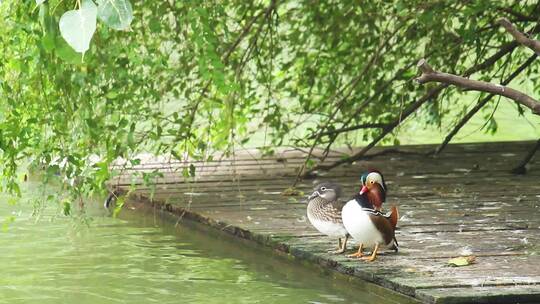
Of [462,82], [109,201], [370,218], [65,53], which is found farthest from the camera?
[109,201]

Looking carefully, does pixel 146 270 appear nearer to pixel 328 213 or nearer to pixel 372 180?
pixel 328 213

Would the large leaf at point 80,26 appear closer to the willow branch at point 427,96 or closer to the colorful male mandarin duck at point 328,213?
the colorful male mandarin duck at point 328,213

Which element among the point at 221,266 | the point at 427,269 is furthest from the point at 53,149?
the point at 427,269

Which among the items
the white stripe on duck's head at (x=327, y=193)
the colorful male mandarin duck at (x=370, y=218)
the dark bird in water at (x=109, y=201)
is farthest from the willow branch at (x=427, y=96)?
the colorful male mandarin duck at (x=370, y=218)

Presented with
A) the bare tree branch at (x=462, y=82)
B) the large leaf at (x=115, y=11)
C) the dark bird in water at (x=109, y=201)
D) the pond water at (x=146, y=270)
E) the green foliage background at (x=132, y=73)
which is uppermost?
the green foliage background at (x=132, y=73)

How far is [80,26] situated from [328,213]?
4175 millimetres

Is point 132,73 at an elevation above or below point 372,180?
above

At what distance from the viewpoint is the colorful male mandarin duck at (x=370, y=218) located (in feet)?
20.0

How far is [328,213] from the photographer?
6.58 m

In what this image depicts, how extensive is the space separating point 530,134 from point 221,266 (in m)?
10.8

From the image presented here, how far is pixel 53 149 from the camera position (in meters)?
7.11

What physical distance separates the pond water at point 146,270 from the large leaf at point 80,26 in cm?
350

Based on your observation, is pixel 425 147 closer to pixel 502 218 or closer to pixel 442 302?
pixel 502 218

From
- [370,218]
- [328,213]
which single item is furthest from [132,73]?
[370,218]
